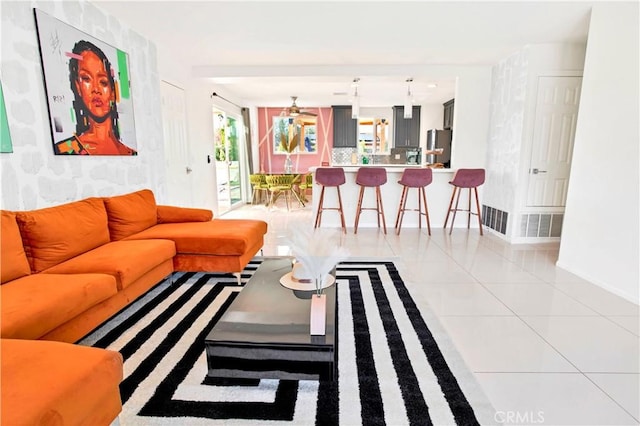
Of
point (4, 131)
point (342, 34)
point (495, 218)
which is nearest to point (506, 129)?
point (495, 218)

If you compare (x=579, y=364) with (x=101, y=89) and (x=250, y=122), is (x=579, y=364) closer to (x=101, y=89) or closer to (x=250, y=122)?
(x=101, y=89)

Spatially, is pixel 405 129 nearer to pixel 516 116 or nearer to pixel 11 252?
pixel 516 116

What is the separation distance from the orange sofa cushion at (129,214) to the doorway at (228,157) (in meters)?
3.36

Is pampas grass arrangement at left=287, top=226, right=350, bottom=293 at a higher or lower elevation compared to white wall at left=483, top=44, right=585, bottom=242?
lower

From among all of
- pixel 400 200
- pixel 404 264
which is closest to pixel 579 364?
pixel 404 264

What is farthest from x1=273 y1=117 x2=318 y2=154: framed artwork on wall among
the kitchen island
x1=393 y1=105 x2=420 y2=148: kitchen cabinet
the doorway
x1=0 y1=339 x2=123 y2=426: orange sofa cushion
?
x1=0 y1=339 x2=123 y2=426: orange sofa cushion

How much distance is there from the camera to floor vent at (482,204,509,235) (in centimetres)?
463

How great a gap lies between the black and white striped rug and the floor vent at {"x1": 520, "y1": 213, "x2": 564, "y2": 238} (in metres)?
2.81

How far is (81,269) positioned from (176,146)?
8.97 ft

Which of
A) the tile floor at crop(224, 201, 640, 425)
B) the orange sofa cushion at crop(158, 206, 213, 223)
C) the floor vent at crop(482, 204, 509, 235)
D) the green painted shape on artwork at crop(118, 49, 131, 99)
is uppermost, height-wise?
the green painted shape on artwork at crop(118, 49, 131, 99)

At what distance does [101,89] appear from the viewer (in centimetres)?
310

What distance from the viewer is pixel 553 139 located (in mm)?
4254

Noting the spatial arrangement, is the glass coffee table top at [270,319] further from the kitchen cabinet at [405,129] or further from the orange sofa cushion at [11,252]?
the kitchen cabinet at [405,129]

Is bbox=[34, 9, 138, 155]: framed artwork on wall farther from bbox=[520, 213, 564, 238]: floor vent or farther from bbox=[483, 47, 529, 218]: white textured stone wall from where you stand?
bbox=[520, 213, 564, 238]: floor vent
